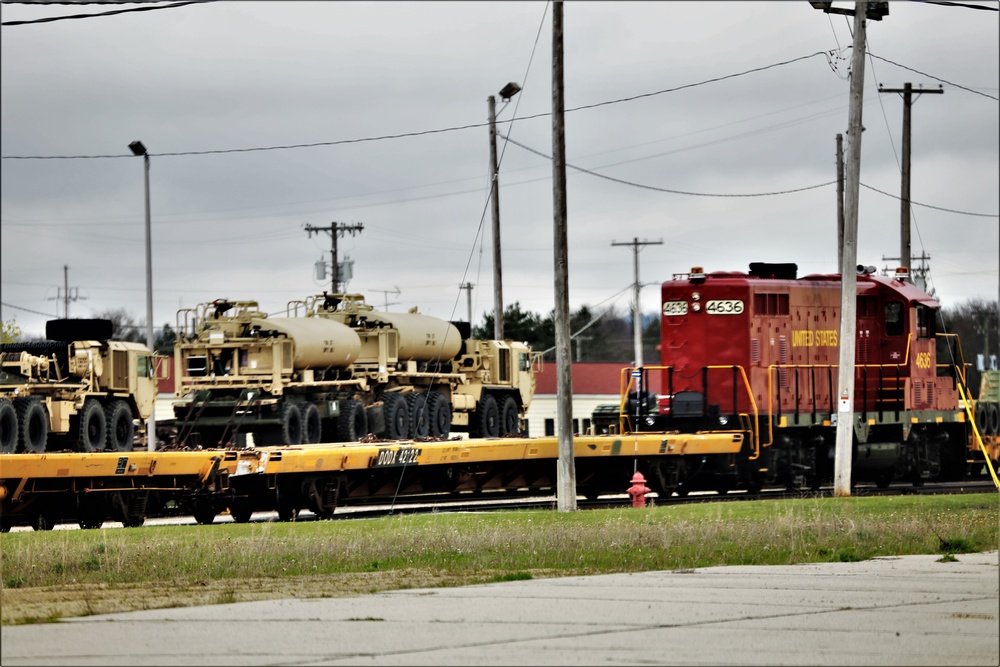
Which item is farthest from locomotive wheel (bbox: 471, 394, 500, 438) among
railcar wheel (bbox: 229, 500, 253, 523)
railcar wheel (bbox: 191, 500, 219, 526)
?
railcar wheel (bbox: 191, 500, 219, 526)

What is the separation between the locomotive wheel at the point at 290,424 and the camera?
32719 millimetres

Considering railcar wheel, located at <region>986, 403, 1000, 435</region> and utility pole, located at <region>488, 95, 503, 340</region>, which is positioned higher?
utility pole, located at <region>488, 95, 503, 340</region>

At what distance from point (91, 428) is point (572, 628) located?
24.8 m

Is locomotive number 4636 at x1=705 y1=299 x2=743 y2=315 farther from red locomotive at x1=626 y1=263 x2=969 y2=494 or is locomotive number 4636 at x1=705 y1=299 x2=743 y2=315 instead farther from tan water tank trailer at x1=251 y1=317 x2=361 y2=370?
tan water tank trailer at x1=251 y1=317 x2=361 y2=370

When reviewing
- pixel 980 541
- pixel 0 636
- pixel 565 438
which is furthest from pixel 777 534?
pixel 0 636

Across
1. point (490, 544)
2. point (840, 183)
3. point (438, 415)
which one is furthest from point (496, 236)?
point (490, 544)

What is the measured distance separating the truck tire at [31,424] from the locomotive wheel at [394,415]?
340 inches

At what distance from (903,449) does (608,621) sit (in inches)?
948

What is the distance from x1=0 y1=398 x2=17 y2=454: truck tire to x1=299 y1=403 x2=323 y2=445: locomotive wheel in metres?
6.72

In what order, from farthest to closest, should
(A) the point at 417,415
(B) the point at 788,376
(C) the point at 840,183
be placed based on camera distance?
1. (C) the point at 840,183
2. (A) the point at 417,415
3. (B) the point at 788,376

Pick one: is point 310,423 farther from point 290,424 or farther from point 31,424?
point 31,424

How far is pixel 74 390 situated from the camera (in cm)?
3284

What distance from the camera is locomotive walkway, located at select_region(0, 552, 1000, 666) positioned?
9.62 m

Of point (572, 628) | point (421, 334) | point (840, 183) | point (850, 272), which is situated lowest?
point (572, 628)
